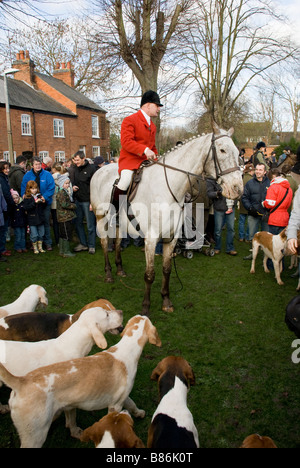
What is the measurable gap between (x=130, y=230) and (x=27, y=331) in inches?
116

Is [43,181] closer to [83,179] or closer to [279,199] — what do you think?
[83,179]

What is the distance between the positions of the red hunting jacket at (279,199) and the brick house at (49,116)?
21234 millimetres

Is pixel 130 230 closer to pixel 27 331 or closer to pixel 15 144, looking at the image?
pixel 27 331

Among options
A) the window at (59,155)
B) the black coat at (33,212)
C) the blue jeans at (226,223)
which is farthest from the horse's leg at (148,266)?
the window at (59,155)

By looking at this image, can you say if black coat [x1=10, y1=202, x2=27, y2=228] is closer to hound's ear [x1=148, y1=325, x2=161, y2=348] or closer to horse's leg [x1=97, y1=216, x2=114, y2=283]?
horse's leg [x1=97, y1=216, x2=114, y2=283]

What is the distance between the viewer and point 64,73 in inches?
1300

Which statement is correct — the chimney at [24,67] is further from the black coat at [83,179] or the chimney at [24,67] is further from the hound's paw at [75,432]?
the hound's paw at [75,432]

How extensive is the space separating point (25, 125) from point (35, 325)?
26324 millimetres

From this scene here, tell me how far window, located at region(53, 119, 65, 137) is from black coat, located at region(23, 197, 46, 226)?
77.0 feet

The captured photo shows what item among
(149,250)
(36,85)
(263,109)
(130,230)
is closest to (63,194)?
(130,230)

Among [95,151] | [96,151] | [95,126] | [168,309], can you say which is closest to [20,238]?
[168,309]

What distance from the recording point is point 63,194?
26.8 feet

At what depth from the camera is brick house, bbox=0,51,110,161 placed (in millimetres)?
25270

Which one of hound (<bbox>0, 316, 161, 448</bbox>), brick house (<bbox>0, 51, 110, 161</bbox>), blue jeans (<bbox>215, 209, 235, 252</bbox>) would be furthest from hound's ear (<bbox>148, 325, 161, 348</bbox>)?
brick house (<bbox>0, 51, 110, 161</bbox>)
